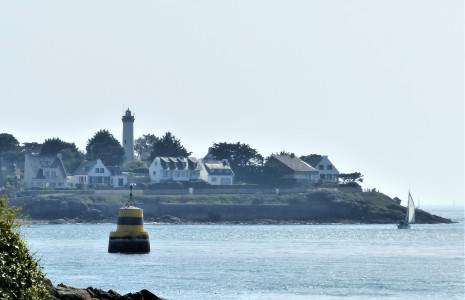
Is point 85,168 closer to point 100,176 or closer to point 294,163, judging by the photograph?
point 100,176

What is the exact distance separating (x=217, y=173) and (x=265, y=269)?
125 metres

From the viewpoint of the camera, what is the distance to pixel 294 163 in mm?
193375

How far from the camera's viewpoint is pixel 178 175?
18488 centimetres

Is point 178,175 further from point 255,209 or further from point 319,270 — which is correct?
point 319,270

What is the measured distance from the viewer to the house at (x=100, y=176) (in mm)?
180750

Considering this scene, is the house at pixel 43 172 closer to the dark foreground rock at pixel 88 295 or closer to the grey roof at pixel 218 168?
the grey roof at pixel 218 168

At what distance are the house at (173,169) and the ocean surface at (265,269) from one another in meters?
86.9

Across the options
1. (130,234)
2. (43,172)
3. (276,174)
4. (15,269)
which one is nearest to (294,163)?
(276,174)

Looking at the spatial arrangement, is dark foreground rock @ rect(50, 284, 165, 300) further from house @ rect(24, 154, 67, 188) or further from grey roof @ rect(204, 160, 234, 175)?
grey roof @ rect(204, 160, 234, 175)

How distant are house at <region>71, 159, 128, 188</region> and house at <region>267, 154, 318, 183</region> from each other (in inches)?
1071

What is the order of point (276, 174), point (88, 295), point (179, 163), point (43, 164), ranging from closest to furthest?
point (88, 295) < point (43, 164) < point (179, 163) < point (276, 174)

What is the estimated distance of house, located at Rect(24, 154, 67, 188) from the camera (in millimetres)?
181625

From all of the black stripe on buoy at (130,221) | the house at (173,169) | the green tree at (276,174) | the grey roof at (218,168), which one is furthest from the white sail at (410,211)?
the black stripe on buoy at (130,221)

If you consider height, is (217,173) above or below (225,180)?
above
